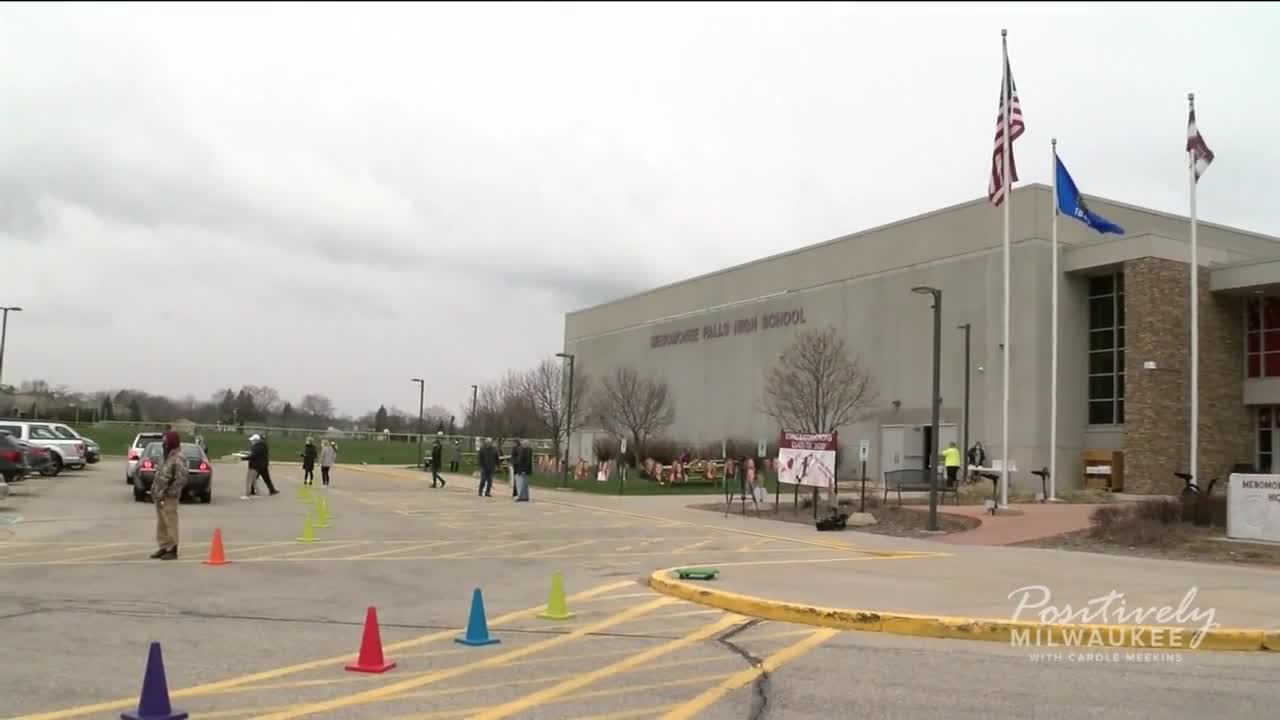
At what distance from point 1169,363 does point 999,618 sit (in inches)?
1300

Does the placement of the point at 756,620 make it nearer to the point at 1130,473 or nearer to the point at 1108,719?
the point at 1108,719

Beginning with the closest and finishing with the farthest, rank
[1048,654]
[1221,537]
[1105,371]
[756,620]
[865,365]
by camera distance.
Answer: [1048,654], [756,620], [1221,537], [1105,371], [865,365]

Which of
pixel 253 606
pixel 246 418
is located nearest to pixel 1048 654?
pixel 253 606

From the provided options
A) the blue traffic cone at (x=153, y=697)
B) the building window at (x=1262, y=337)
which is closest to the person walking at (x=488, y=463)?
the blue traffic cone at (x=153, y=697)

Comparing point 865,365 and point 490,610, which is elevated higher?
point 865,365

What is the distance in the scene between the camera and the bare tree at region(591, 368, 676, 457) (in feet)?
197

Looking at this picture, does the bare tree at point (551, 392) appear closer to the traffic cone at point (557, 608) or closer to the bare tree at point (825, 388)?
the bare tree at point (825, 388)

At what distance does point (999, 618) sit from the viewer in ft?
32.0

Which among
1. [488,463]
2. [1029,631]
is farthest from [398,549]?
[488,463]

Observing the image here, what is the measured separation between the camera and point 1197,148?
28.7m

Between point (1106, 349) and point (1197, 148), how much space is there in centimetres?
1448

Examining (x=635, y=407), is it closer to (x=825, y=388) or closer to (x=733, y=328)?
(x=733, y=328)

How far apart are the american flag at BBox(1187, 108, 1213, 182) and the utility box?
46.7 feet

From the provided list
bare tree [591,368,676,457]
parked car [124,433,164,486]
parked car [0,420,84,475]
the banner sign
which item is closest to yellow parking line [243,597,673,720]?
the banner sign
